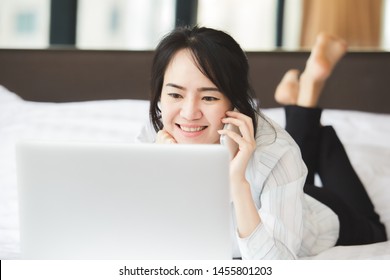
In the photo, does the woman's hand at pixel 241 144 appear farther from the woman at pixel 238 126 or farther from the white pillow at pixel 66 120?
the white pillow at pixel 66 120

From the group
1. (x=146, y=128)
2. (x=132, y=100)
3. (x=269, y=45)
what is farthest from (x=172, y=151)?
(x=269, y=45)

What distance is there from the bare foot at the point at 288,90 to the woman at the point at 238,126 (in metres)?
0.56

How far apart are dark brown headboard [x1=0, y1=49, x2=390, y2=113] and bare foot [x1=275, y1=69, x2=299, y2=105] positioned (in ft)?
0.29

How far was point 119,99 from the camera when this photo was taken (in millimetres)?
1589

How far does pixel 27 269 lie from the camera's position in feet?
2.53

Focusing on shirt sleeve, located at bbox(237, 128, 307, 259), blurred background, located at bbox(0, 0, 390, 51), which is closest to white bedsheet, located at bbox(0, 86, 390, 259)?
blurred background, located at bbox(0, 0, 390, 51)

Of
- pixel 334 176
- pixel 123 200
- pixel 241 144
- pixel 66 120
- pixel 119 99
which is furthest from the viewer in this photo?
pixel 119 99

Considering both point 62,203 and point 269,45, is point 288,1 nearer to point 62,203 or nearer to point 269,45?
point 269,45

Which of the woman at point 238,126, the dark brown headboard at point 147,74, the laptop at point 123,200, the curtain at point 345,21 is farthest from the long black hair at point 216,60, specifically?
the curtain at point 345,21

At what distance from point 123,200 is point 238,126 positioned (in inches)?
10.3

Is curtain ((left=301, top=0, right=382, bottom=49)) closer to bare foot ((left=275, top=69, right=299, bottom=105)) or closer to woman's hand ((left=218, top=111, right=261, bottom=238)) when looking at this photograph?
bare foot ((left=275, top=69, right=299, bottom=105))

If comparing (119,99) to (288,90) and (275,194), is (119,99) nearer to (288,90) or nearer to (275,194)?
(288,90)

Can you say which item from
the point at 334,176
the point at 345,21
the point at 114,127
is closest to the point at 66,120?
the point at 114,127

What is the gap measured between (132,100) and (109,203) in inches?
35.0
